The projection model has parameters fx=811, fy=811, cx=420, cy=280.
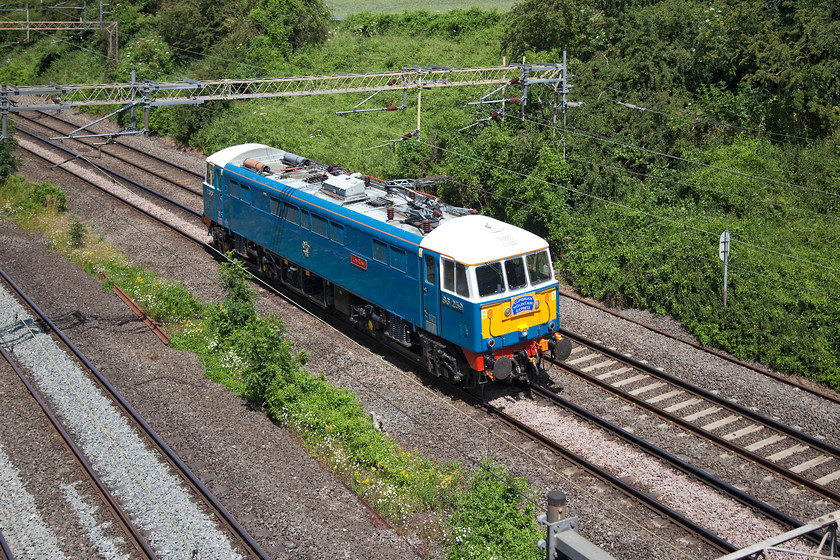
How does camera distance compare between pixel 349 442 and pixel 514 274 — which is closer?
pixel 349 442

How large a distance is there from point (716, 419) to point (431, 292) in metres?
5.97

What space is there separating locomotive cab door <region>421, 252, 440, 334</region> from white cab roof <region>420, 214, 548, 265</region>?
283mm

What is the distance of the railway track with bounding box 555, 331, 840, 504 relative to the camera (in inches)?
540

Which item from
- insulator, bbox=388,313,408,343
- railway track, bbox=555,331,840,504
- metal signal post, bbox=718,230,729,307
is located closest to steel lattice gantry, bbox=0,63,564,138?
insulator, bbox=388,313,408,343

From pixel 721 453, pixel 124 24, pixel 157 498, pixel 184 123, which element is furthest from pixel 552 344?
pixel 124 24

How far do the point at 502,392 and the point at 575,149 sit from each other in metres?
11.9

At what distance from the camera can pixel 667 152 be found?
26.9m

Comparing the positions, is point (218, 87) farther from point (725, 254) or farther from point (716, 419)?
point (716, 419)

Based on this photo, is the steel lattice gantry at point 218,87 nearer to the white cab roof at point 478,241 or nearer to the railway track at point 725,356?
the railway track at point 725,356

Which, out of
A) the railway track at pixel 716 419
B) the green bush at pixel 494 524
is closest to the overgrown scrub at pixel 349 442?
the green bush at pixel 494 524

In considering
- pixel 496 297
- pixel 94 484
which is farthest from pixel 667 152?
pixel 94 484

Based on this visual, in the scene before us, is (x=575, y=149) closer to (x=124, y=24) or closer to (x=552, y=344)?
(x=552, y=344)

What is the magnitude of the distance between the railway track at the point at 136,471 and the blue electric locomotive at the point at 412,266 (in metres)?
5.56

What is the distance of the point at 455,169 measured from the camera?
26406 mm
